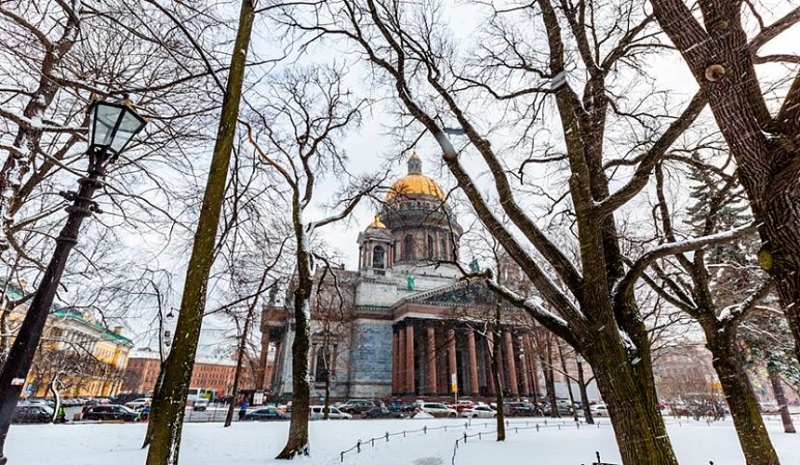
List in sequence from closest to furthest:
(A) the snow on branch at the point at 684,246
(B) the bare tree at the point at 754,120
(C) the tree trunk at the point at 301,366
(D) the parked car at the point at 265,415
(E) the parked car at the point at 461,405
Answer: (B) the bare tree at the point at 754,120 < (A) the snow on branch at the point at 684,246 < (C) the tree trunk at the point at 301,366 < (D) the parked car at the point at 265,415 < (E) the parked car at the point at 461,405

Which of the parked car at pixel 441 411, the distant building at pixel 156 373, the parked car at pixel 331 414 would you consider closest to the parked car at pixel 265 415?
the parked car at pixel 331 414

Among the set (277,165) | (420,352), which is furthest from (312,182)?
(420,352)

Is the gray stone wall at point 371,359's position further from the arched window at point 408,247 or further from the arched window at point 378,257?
the arched window at point 408,247

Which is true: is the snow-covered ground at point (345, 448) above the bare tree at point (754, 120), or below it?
below

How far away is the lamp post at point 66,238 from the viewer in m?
3.18

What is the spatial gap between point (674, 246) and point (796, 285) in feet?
5.02

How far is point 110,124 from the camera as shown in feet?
12.9

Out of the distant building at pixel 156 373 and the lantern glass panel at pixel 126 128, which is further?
the distant building at pixel 156 373

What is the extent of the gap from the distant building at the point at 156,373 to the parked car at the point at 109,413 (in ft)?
109

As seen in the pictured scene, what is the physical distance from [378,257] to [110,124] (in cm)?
4758

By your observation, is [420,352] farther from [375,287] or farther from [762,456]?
[762,456]

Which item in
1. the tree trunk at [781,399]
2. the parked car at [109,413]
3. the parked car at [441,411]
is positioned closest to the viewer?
the tree trunk at [781,399]

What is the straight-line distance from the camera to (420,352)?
42000 mm

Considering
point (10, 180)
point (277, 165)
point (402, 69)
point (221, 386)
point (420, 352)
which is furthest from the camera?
point (221, 386)
